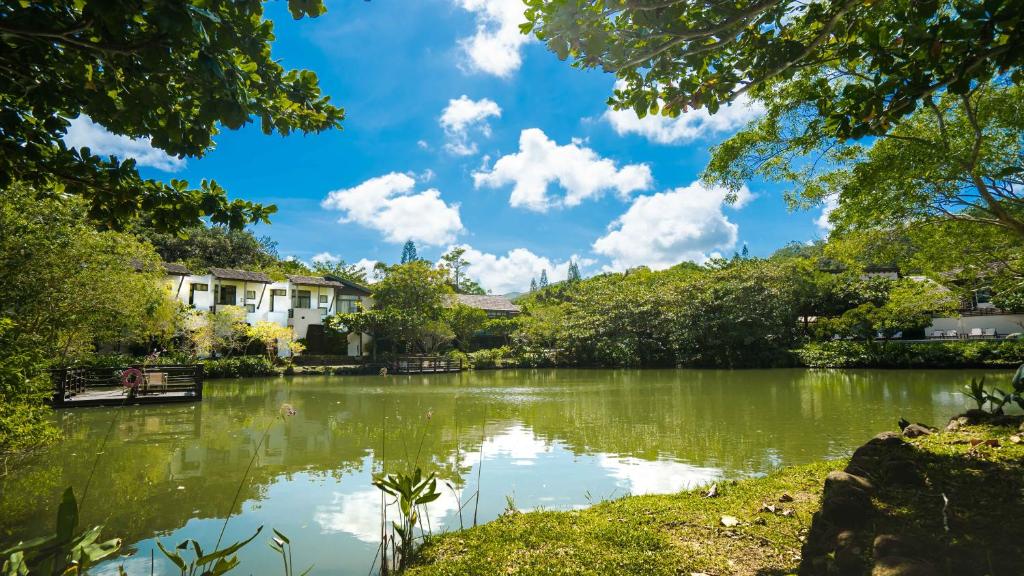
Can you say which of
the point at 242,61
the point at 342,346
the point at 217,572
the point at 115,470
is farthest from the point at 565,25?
the point at 342,346

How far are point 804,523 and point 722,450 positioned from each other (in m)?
4.09

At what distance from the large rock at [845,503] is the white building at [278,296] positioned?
2733 cm

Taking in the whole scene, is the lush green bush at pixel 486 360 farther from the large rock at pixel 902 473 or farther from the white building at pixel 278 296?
the large rock at pixel 902 473

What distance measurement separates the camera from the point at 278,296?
29766 mm

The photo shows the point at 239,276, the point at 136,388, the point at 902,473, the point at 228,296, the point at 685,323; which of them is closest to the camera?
the point at 902,473

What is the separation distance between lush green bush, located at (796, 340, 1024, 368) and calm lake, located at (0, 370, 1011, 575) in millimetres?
7077

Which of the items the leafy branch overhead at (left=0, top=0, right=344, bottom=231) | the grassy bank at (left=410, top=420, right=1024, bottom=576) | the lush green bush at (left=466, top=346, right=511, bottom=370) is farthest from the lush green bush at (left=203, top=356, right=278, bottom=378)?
the grassy bank at (left=410, top=420, right=1024, bottom=576)

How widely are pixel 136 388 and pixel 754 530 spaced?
1505 cm

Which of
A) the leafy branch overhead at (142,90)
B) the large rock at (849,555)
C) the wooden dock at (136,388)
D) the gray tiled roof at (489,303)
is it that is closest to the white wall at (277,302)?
the gray tiled roof at (489,303)

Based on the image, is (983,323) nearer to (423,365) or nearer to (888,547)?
(423,365)

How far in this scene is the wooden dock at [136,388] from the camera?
1202 cm

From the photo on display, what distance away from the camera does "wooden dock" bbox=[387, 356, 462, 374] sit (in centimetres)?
2500

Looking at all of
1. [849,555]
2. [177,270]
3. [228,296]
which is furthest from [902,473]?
[228,296]

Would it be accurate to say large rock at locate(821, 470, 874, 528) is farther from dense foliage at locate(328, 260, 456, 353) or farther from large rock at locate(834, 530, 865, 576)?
dense foliage at locate(328, 260, 456, 353)
